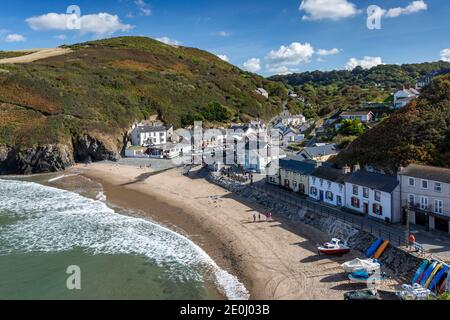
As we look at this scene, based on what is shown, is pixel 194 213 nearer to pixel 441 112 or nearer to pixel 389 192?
pixel 389 192

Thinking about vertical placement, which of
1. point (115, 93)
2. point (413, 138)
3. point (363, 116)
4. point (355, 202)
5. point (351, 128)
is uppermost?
point (115, 93)

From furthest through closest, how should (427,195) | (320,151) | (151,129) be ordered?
1. (151,129)
2. (320,151)
3. (427,195)

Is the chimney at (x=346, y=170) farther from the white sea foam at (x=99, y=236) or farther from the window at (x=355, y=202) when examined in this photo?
the white sea foam at (x=99, y=236)

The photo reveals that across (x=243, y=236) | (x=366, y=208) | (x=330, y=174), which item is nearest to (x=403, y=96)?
(x=330, y=174)

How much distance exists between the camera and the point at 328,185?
34250 millimetres

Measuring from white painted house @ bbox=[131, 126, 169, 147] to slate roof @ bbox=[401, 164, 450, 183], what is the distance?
55451mm

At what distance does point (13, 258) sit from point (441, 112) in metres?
40.2

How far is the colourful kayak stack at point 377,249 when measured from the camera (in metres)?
24.1

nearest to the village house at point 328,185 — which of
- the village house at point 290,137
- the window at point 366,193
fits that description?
the window at point 366,193

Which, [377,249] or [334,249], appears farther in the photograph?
[334,249]

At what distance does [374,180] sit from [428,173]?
4222 millimetres

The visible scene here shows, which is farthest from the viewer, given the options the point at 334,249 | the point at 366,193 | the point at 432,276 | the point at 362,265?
the point at 366,193

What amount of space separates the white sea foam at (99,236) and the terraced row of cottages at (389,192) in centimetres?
1296

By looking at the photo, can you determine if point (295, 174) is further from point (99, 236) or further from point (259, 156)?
point (99, 236)
